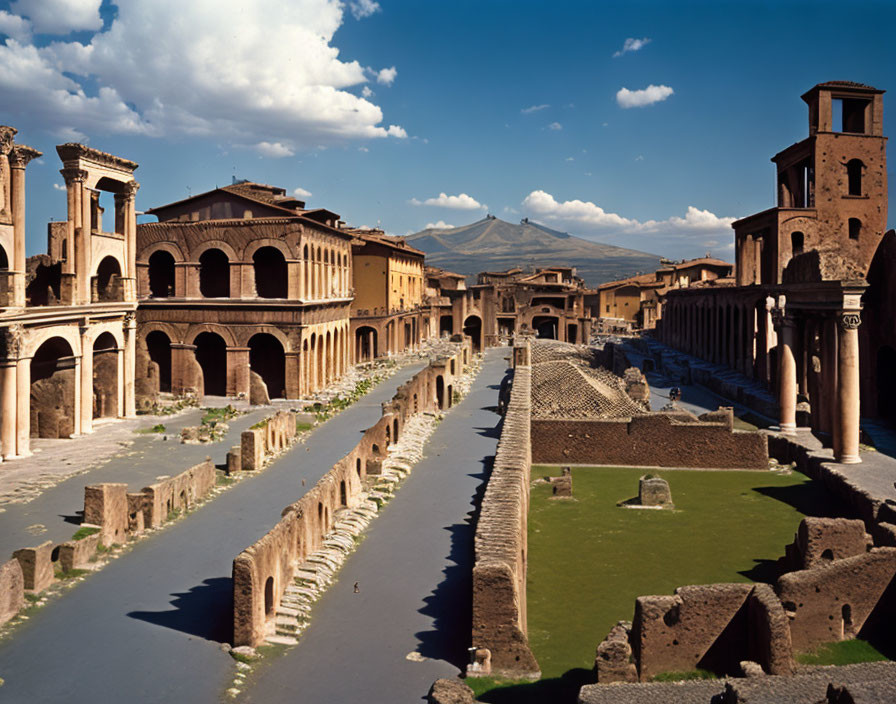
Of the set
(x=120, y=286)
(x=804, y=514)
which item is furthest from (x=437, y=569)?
(x=120, y=286)

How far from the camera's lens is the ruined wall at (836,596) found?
1312 centimetres

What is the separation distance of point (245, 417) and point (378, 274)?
26.1m

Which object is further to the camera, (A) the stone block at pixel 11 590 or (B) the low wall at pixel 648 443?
(B) the low wall at pixel 648 443

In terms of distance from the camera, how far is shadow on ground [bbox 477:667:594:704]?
36.6 ft

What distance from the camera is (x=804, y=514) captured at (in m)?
21.4

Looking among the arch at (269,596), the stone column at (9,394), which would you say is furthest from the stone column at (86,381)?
the arch at (269,596)

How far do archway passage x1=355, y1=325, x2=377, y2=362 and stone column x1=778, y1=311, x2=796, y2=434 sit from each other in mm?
31714

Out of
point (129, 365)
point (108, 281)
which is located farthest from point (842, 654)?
point (108, 281)

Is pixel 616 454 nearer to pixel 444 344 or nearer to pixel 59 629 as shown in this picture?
pixel 59 629

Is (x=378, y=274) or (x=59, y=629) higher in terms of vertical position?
(x=378, y=274)

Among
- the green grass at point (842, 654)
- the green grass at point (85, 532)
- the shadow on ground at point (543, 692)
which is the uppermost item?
the green grass at point (85, 532)

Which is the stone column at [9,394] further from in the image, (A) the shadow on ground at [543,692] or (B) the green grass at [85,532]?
(A) the shadow on ground at [543,692]

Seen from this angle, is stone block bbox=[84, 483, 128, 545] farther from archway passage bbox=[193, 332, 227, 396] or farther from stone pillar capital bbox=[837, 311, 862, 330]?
archway passage bbox=[193, 332, 227, 396]

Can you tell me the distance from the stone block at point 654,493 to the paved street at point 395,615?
438 centimetres
